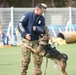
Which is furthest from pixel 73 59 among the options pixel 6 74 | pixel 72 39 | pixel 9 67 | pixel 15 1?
pixel 15 1

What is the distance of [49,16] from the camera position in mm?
23047

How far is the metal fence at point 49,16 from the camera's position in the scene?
2197 centimetres

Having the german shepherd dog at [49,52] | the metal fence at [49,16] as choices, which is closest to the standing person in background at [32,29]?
the german shepherd dog at [49,52]

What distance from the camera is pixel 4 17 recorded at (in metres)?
22.0

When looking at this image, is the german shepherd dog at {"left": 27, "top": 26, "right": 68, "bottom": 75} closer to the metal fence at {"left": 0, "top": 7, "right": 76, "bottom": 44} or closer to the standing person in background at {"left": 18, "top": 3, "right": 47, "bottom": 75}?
the standing person in background at {"left": 18, "top": 3, "right": 47, "bottom": 75}

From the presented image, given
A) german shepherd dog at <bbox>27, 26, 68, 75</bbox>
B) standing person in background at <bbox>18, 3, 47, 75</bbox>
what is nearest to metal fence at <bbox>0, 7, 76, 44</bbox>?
standing person in background at <bbox>18, 3, 47, 75</bbox>

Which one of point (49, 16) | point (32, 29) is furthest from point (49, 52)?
point (49, 16)

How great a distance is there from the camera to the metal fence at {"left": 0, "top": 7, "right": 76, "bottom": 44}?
22.0 metres

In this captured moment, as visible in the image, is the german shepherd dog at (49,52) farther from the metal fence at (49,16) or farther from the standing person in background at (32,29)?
the metal fence at (49,16)

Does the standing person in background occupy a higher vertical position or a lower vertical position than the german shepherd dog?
higher

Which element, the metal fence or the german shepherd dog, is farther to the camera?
the metal fence

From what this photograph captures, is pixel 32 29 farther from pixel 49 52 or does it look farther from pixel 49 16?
pixel 49 16

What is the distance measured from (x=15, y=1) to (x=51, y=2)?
4.40 m

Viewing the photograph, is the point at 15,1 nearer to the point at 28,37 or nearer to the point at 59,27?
the point at 59,27
